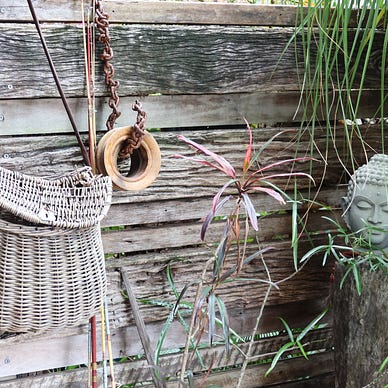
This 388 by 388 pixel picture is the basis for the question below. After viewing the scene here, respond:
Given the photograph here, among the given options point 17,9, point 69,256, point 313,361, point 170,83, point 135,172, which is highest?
point 17,9

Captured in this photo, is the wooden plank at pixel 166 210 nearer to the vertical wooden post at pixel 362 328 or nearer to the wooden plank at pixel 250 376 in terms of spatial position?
the vertical wooden post at pixel 362 328

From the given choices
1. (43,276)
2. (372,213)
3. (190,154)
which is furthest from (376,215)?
(43,276)

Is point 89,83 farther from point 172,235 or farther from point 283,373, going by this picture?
point 283,373

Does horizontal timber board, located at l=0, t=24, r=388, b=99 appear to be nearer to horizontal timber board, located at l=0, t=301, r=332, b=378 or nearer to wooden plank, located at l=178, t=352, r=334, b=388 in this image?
horizontal timber board, located at l=0, t=301, r=332, b=378

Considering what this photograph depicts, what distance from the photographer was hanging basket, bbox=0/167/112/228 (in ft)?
4.16

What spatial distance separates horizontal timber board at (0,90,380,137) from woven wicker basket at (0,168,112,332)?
23cm

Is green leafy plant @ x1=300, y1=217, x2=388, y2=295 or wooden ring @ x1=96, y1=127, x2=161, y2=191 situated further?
green leafy plant @ x1=300, y1=217, x2=388, y2=295

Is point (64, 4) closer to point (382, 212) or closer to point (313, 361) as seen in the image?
point (382, 212)

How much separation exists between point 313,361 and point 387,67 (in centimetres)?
98

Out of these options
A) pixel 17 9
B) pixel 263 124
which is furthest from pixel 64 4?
pixel 263 124

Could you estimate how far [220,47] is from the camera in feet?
5.49

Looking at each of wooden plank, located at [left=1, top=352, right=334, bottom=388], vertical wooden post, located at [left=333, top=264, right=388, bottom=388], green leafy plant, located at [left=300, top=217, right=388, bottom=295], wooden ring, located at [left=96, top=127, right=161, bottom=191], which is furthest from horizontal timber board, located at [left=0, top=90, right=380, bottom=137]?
wooden plank, located at [left=1, top=352, right=334, bottom=388]

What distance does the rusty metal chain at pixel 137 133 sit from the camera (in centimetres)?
146

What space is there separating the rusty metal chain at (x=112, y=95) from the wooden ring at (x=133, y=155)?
19mm
